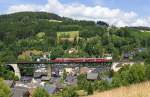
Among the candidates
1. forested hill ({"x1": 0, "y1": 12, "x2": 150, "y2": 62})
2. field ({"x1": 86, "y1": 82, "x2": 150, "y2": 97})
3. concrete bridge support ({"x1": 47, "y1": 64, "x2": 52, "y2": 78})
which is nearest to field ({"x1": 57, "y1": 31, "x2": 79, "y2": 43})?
forested hill ({"x1": 0, "y1": 12, "x2": 150, "y2": 62})

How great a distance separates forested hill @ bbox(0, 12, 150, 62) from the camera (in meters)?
112

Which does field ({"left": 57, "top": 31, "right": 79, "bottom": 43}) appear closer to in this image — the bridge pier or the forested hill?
the forested hill

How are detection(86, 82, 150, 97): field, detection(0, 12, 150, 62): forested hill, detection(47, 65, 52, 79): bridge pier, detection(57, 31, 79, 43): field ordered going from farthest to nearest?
1. detection(57, 31, 79, 43): field
2. detection(0, 12, 150, 62): forested hill
3. detection(47, 65, 52, 79): bridge pier
4. detection(86, 82, 150, 97): field

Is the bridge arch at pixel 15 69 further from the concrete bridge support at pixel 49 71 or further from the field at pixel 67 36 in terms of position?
the field at pixel 67 36

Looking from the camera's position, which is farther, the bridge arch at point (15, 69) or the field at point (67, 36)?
the field at point (67, 36)

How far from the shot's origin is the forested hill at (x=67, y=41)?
112 metres

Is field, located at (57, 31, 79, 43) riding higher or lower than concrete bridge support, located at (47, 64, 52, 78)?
higher

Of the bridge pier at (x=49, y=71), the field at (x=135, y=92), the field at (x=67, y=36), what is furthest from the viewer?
the field at (x=67, y=36)

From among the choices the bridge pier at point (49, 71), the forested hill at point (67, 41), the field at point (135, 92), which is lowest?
the bridge pier at point (49, 71)

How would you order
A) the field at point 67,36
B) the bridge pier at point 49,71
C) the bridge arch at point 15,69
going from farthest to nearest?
the field at point 67,36, the bridge arch at point 15,69, the bridge pier at point 49,71

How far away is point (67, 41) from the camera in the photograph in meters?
130

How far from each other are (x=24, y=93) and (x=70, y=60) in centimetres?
3856

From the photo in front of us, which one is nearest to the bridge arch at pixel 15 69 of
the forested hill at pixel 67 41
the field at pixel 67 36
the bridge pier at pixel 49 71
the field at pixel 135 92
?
the bridge pier at pixel 49 71

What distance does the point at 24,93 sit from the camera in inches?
1961
